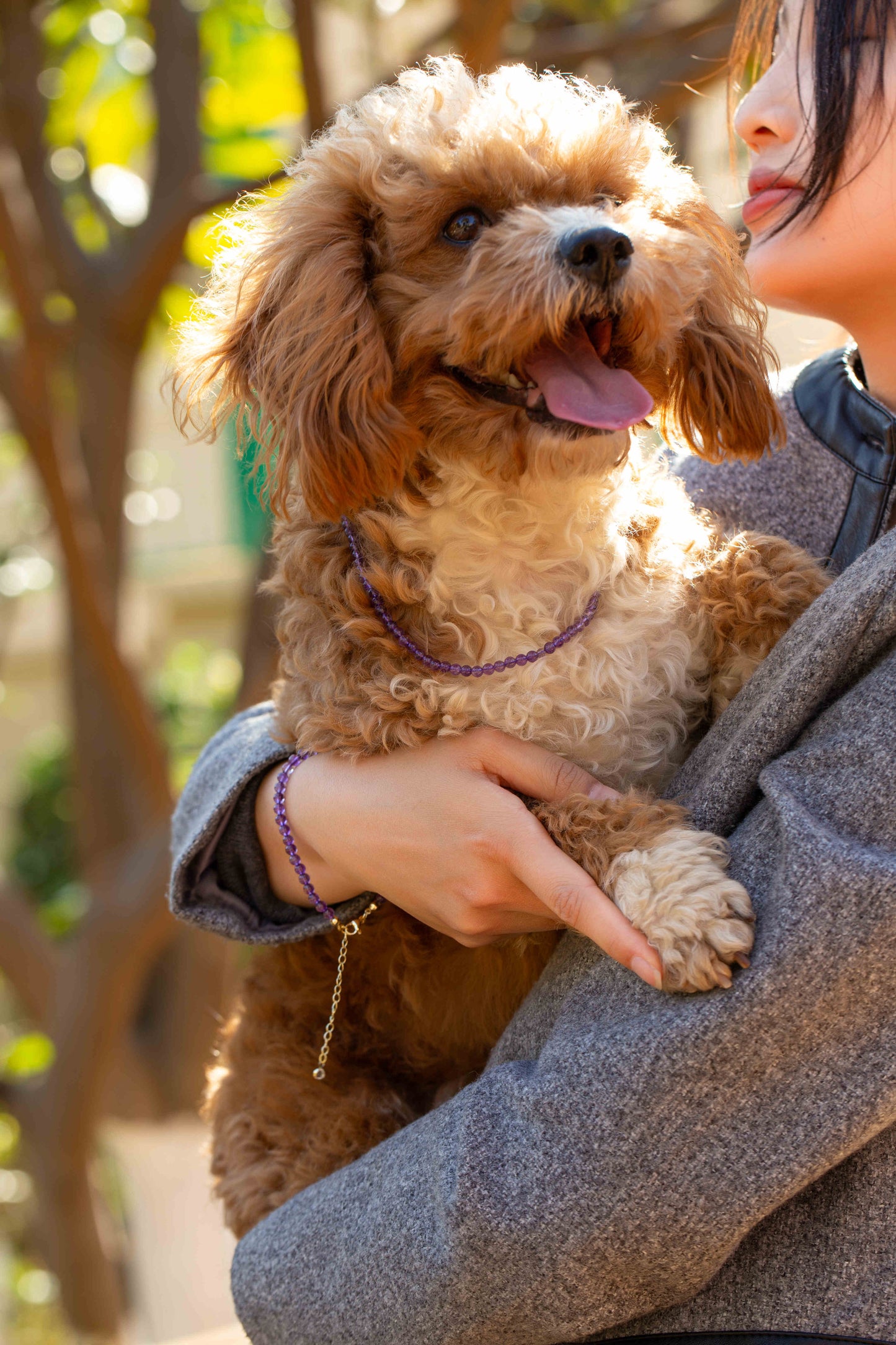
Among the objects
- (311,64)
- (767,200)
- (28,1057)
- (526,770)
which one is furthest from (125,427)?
(526,770)

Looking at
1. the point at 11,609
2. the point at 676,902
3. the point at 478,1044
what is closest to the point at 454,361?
the point at 676,902

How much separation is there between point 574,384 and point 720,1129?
3.38 feet

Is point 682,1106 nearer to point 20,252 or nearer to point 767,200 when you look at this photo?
point 767,200

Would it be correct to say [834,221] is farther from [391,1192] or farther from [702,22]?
[702,22]

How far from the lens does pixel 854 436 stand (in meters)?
1.96

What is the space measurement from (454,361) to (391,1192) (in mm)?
1105

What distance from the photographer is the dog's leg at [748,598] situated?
1899mm

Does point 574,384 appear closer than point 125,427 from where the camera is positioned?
Yes

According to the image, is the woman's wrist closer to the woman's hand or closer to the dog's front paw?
the woman's hand

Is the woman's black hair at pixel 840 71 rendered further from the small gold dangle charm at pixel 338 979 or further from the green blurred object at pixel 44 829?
the green blurred object at pixel 44 829

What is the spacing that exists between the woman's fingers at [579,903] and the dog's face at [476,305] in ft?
1.82

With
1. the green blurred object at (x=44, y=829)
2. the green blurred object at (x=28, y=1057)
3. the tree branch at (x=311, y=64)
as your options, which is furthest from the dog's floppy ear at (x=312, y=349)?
the green blurred object at (x=44, y=829)

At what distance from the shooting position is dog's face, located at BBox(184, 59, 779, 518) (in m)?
1.76

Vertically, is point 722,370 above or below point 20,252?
above
